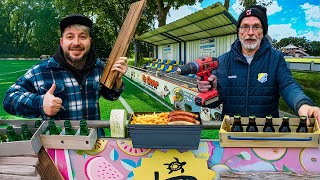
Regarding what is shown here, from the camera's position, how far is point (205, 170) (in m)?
2.06

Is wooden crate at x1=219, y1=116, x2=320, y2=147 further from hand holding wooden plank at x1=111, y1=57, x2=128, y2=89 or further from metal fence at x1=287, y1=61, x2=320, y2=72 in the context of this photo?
metal fence at x1=287, y1=61, x2=320, y2=72

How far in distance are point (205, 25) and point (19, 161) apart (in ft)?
35.2

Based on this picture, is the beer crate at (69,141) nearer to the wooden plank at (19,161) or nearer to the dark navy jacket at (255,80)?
the wooden plank at (19,161)

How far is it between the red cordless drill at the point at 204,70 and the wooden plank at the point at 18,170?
134 cm

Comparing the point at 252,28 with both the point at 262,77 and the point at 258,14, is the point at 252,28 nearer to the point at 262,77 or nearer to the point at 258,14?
the point at 258,14

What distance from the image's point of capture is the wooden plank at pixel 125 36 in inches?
92.4

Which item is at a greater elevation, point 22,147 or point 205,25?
point 205,25

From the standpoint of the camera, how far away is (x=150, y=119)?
6.73ft

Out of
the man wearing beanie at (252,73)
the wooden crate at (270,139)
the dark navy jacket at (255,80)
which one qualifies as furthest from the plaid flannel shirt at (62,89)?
the wooden crate at (270,139)

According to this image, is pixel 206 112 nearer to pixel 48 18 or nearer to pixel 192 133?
pixel 192 133

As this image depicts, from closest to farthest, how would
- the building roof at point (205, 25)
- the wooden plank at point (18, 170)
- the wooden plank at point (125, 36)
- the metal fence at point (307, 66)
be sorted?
1. the wooden plank at point (18, 170)
2. the wooden plank at point (125, 36)
3. the building roof at point (205, 25)
4. the metal fence at point (307, 66)

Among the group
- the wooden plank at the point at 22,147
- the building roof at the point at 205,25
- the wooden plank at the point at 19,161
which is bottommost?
the wooden plank at the point at 19,161

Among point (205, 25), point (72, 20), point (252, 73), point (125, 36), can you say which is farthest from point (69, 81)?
point (205, 25)

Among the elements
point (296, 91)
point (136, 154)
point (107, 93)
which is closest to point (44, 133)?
point (136, 154)
